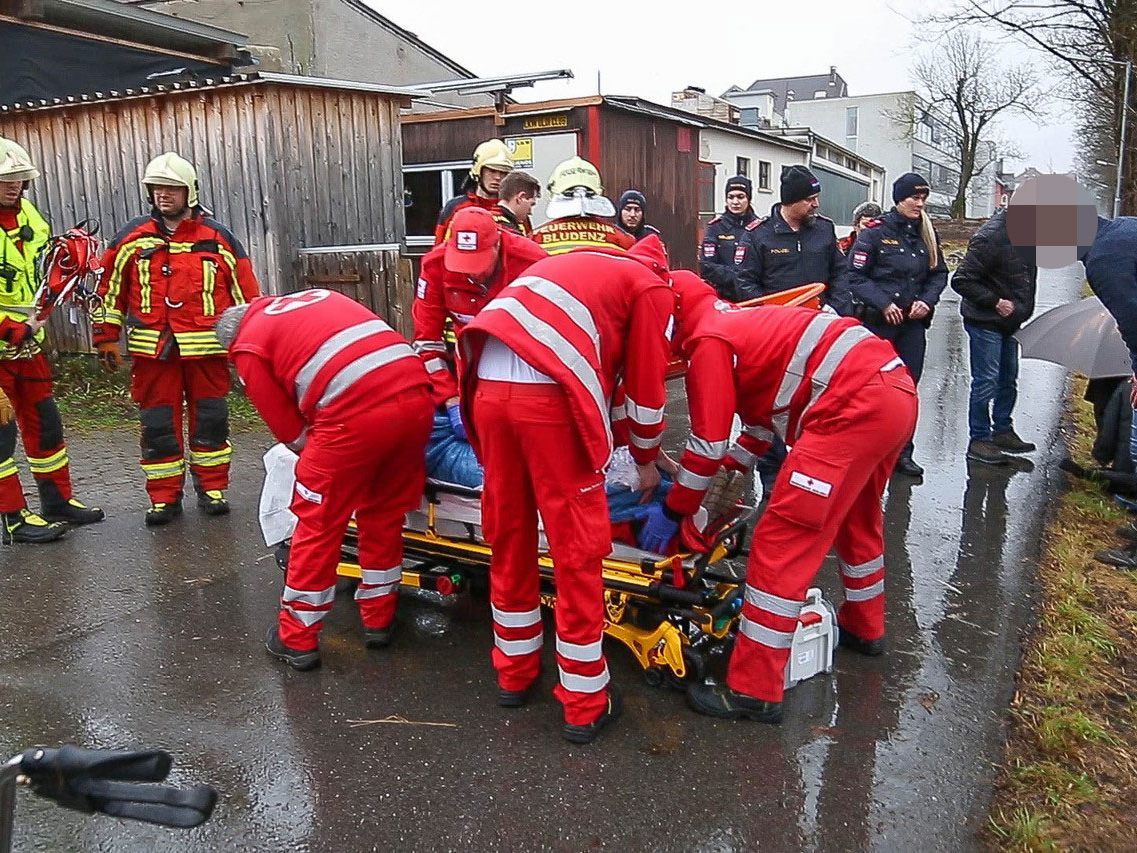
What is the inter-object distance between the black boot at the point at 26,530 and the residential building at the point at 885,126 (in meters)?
54.5

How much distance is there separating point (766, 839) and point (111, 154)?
33.1 ft

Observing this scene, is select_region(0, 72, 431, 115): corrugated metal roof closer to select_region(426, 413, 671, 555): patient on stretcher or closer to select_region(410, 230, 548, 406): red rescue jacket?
select_region(410, 230, 548, 406): red rescue jacket

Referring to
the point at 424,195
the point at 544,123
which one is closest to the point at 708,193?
the point at 544,123

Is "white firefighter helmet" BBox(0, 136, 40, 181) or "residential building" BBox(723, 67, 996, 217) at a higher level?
"residential building" BBox(723, 67, 996, 217)

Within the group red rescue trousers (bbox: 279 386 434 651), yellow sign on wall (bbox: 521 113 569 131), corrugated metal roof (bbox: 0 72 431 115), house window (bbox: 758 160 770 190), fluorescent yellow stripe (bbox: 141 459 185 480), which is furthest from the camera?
house window (bbox: 758 160 770 190)

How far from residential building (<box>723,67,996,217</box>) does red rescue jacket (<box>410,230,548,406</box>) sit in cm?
5424

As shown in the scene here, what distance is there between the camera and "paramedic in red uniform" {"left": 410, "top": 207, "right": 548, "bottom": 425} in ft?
13.0

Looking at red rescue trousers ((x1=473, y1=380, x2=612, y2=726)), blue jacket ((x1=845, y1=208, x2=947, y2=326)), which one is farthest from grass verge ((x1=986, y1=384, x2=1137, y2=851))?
blue jacket ((x1=845, y1=208, x2=947, y2=326))

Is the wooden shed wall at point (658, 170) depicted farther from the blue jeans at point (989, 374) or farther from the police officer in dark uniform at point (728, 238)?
the blue jeans at point (989, 374)

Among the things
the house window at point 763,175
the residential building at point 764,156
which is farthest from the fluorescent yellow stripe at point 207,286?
the house window at point 763,175

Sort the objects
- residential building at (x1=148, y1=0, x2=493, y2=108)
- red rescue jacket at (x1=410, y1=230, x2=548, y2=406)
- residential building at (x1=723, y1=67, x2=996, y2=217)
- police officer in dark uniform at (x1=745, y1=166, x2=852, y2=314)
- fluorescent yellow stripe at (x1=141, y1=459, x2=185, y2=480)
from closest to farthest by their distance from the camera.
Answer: red rescue jacket at (x1=410, y1=230, x2=548, y2=406), fluorescent yellow stripe at (x1=141, y1=459, x2=185, y2=480), police officer in dark uniform at (x1=745, y1=166, x2=852, y2=314), residential building at (x1=148, y1=0, x2=493, y2=108), residential building at (x1=723, y1=67, x2=996, y2=217)

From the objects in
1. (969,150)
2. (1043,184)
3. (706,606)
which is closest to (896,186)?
(1043,184)

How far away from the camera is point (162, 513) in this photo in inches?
229

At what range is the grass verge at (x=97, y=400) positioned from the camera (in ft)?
28.6
